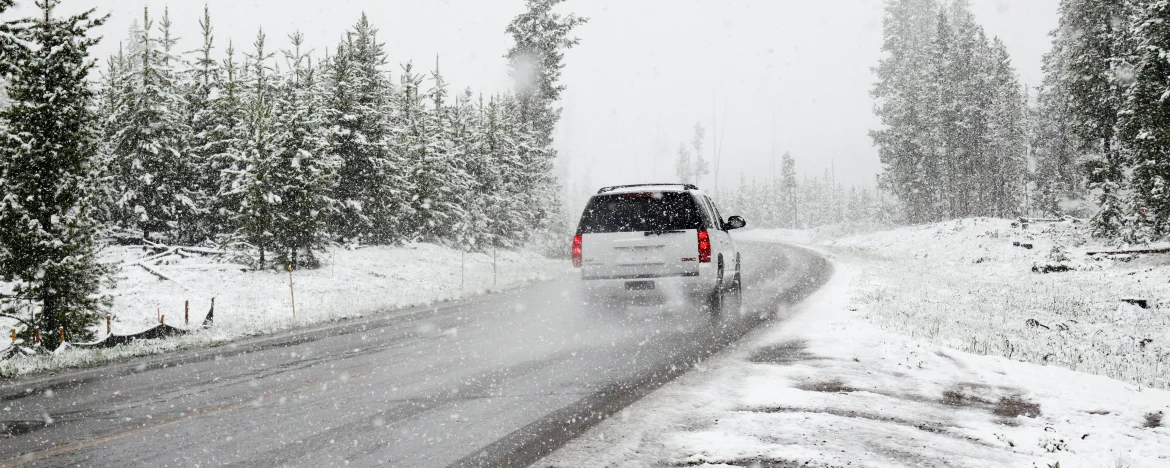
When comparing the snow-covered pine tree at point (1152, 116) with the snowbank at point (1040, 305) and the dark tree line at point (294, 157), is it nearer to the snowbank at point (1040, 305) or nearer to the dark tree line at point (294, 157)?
the snowbank at point (1040, 305)

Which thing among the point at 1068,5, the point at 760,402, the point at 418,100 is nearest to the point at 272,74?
the point at 418,100

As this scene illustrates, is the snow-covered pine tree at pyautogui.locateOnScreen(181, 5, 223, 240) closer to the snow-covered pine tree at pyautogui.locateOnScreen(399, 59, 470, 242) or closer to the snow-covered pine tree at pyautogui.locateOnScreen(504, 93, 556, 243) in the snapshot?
the snow-covered pine tree at pyautogui.locateOnScreen(399, 59, 470, 242)

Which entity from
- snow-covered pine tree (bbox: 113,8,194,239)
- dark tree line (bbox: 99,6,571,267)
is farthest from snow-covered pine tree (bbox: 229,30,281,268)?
snow-covered pine tree (bbox: 113,8,194,239)

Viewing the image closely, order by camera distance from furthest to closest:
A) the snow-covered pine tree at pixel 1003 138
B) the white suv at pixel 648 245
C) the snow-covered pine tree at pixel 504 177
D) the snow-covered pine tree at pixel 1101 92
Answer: the snow-covered pine tree at pixel 1003 138, the snow-covered pine tree at pixel 504 177, the snow-covered pine tree at pixel 1101 92, the white suv at pixel 648 245

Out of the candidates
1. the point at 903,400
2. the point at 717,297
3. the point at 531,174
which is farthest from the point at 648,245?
the point at 531,174

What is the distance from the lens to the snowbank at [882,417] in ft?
12.6

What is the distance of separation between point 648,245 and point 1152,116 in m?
16.7

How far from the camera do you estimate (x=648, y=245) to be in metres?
10.2

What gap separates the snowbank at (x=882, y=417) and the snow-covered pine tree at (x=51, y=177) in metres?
12.3

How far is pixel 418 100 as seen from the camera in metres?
36.0

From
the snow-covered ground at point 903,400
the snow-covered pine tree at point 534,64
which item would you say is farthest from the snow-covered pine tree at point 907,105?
the snow-covered ground at point 903,400

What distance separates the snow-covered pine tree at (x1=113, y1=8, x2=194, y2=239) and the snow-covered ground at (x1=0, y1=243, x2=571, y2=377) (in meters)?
1.94

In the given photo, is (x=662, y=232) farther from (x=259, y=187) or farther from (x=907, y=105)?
(x=907, y=105)

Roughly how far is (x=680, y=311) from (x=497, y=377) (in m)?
5.07
